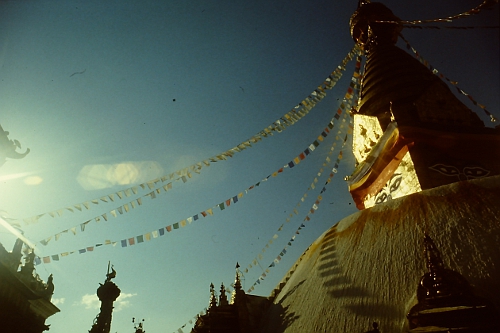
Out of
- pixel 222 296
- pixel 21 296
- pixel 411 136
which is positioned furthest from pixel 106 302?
pixel 411 136

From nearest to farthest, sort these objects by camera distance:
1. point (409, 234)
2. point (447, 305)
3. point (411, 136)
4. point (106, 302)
Answer: point (447, 305) → point (409, 234) → point (411, 136) → point (106, 302)

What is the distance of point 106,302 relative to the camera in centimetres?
2300

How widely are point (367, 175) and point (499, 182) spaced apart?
126 inches

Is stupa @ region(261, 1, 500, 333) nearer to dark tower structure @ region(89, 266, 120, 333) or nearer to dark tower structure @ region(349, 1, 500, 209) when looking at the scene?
dark tower structure @ region(349, 1, 500, 209)

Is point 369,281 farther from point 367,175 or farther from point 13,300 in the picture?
point 13,300

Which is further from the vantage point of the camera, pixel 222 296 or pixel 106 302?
pixel 106 302

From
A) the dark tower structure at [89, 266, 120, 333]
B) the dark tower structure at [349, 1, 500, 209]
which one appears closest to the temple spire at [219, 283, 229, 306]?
the dark tower structure at [349, 1, 500, 209]

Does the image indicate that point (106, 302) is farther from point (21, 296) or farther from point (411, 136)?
point (411, 136)

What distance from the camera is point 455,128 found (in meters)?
7.28

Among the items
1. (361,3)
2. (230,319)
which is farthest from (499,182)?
(361,3)

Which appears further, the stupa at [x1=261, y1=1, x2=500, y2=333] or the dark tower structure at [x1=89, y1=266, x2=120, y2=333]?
the dark tower structure at [x1=89, y1=266, x2=120, y2=333]

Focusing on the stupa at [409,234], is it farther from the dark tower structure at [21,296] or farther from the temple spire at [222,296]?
the dark tower structure at [21,296]

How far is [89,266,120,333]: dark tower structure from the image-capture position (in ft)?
71.5

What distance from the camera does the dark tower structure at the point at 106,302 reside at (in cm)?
2178
